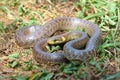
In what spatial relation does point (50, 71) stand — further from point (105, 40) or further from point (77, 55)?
point (105, 40)

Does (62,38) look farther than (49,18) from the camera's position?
No

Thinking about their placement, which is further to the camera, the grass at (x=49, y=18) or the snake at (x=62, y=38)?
the snake at (x=62, y=38)

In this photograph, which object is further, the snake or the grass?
the snake

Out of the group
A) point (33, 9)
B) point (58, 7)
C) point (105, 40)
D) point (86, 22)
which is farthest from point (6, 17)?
point (105, 40)
